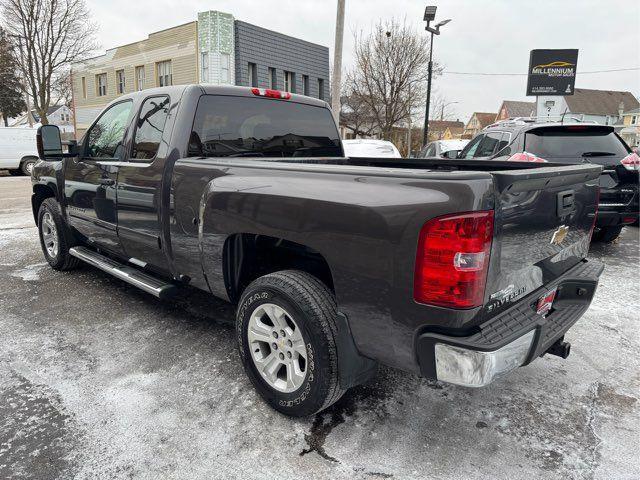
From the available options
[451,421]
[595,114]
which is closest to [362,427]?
[451,421]

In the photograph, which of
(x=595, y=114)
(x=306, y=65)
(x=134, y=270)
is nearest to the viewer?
(x=134, y=270)

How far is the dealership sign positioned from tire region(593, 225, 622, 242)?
63.6 ft

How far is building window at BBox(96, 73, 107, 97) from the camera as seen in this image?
101 feet

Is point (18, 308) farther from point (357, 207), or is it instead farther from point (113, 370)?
point (357, 207)

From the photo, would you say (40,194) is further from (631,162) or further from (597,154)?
(631,162)

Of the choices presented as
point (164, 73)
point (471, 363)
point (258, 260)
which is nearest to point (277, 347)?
point (258, 260)

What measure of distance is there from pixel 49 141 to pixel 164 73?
79.0 ft

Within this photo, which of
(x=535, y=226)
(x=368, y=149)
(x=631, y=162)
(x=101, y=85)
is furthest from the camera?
(x=101, y=85)

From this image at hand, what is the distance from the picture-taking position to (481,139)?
7.43 meters

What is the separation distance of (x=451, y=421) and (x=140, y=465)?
1.64 meters

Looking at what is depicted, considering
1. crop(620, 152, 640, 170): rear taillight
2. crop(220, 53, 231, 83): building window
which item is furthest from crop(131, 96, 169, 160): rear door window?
crop(220, 53, 231, 83): building window

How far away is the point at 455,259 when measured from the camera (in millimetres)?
1884

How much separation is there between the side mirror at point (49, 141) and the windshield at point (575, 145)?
536 cm

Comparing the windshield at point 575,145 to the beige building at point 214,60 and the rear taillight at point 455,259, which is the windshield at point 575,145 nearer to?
the rear taillight at point 455,259
